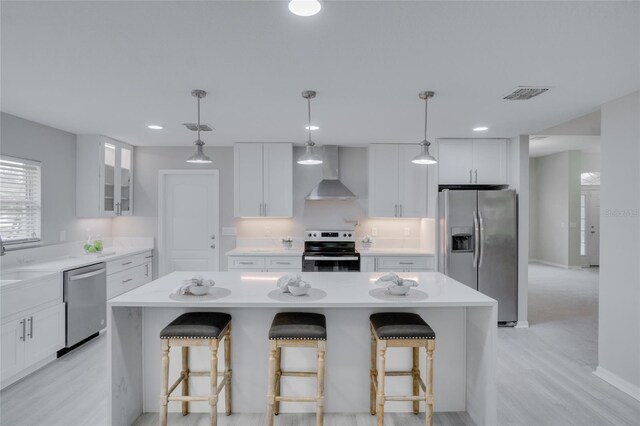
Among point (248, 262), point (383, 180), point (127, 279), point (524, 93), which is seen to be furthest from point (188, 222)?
point (524, 93)

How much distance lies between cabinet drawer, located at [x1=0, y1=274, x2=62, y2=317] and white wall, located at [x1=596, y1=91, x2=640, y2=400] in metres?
5.00

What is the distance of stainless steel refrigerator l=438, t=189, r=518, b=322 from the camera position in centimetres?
412

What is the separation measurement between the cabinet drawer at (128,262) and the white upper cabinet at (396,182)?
3301mm

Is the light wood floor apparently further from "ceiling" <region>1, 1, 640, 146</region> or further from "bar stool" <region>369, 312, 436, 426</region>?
"ceiling" <region>1, 1, 640, 146</region>

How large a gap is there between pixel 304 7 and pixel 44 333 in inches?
139

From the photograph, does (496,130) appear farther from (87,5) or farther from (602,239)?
(87,5)

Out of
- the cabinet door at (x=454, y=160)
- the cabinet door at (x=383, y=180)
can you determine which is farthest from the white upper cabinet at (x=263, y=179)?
the cabinet door at (x=454, y=160)

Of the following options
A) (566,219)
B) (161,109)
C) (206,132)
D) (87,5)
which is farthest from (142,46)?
(566,219)

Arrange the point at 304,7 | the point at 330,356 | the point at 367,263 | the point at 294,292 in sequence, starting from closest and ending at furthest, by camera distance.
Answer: the point at 304,7 < the point at 294,292 < the point at 330,356 < the point at 367,263

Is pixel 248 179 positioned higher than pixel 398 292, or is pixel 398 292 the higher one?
pixel 248 179

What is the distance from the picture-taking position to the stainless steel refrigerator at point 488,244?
4.12 m

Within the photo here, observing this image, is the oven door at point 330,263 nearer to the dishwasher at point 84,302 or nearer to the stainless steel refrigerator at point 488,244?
the stainless steel refrigerator at point 488,244

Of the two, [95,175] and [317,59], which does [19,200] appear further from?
[317,59]

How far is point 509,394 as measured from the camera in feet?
8.66
